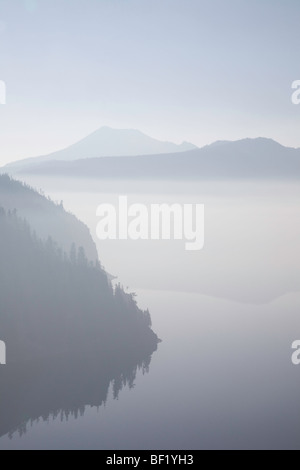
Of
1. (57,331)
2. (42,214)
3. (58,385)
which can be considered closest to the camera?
(58,385)

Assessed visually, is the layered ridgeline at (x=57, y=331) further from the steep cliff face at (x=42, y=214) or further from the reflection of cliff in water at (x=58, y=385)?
the steep cliff face at (x=42, y=214)

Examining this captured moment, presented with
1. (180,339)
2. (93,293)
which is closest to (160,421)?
(93,293)

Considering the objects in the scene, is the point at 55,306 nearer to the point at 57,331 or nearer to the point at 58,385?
the point at 57,331

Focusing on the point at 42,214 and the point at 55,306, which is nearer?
the point at 55,306

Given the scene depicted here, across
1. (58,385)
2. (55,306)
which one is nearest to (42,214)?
(55,306)

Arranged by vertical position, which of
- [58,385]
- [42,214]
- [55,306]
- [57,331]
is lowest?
[58,385]

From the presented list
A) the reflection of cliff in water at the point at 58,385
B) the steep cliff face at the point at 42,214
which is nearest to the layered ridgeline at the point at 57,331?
the reflection of cliff in water at the point at 58,385

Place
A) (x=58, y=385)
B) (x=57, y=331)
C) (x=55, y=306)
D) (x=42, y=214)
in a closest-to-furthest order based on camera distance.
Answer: (x=58, y=385) → (x=57, y=331) → (x=55, y=306) → (x=42, y=214)
